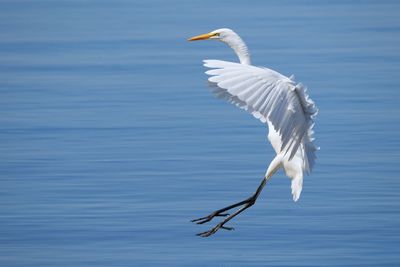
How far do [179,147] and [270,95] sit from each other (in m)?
3.48

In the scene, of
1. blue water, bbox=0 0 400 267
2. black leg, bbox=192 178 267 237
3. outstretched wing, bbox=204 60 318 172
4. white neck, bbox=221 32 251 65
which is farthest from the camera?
white neck, bbox=221 32 251 65

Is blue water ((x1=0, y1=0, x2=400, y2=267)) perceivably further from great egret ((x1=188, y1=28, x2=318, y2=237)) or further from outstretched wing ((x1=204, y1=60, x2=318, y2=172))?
outstretched wing ((x1=204, y1=60, x2=318, y2=172))

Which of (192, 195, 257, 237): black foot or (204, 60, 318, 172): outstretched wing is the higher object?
(204, 60, 318, 172): outstretched wing

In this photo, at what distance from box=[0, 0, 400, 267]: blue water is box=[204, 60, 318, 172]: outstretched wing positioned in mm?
850

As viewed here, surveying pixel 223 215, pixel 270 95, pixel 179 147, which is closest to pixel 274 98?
pixel 270 95

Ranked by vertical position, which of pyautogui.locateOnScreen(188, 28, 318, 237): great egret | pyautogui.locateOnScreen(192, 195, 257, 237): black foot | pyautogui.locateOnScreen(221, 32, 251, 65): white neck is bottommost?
pyautogui.locateOnScreen(192, 195, 257, 237): black foot

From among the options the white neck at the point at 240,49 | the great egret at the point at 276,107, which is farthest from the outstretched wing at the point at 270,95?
the white neck at the point at 240,49

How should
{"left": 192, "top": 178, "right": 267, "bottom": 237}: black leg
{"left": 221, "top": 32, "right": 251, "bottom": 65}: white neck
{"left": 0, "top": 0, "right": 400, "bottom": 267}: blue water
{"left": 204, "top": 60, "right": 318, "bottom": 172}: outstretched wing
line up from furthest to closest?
1. {"left": 221, "top": 32, "right": 251, "bottom": 65}: white neck
2. {"left": 192, "top": 178, "right": 267, "bottom": 237}: black leg
3. {"left": 0, "top": 0, "right": 400, "bottom": 267}: blue water
4. {"left": 204, "top": 60, "right": 318, "bottom": 172}: outstretched wing

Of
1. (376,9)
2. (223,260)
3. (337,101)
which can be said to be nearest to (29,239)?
(223,260)

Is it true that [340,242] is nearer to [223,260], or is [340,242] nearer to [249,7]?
[223,260]

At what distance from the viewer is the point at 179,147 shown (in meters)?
10.9

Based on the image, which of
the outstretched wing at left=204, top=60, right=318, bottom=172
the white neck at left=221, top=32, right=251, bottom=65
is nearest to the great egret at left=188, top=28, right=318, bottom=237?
the outstretched wing at left=204, top=60, right=318, bottom=172

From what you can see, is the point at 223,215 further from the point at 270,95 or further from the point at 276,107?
the point at 270,95

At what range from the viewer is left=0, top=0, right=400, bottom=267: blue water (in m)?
8.59
